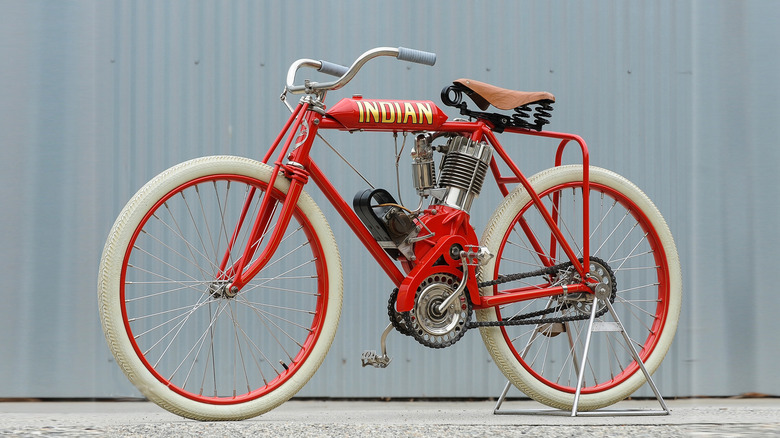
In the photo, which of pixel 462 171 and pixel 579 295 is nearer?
pixel 462 171

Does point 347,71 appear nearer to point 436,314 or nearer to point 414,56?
point 414,56

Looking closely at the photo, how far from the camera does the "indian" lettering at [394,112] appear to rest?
2.61m

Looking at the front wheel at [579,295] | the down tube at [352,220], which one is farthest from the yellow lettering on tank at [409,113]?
the front wheel at [579,295]

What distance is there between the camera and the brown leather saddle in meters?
2.81

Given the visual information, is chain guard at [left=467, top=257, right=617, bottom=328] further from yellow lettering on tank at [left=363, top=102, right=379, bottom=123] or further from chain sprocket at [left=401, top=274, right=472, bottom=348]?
yellow lettering on tank at [left=363, top=102, right=379, bottom=123]

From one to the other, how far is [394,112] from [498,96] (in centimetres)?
45

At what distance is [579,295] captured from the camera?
9.70 ft

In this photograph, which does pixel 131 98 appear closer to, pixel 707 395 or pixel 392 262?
pixel 392 262

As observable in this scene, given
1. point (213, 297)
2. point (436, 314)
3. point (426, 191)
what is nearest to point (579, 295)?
point (436, 314)

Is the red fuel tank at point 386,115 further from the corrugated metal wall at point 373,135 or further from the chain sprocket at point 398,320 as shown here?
the corrugated metal wall at point 373,135

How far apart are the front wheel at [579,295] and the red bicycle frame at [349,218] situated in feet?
0.18

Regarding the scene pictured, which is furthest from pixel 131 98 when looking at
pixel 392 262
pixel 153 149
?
pixel 392 262

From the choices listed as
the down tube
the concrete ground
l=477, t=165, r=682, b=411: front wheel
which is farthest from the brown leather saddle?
the concrete ground

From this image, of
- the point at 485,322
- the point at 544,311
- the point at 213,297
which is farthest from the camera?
the point at 544,311
